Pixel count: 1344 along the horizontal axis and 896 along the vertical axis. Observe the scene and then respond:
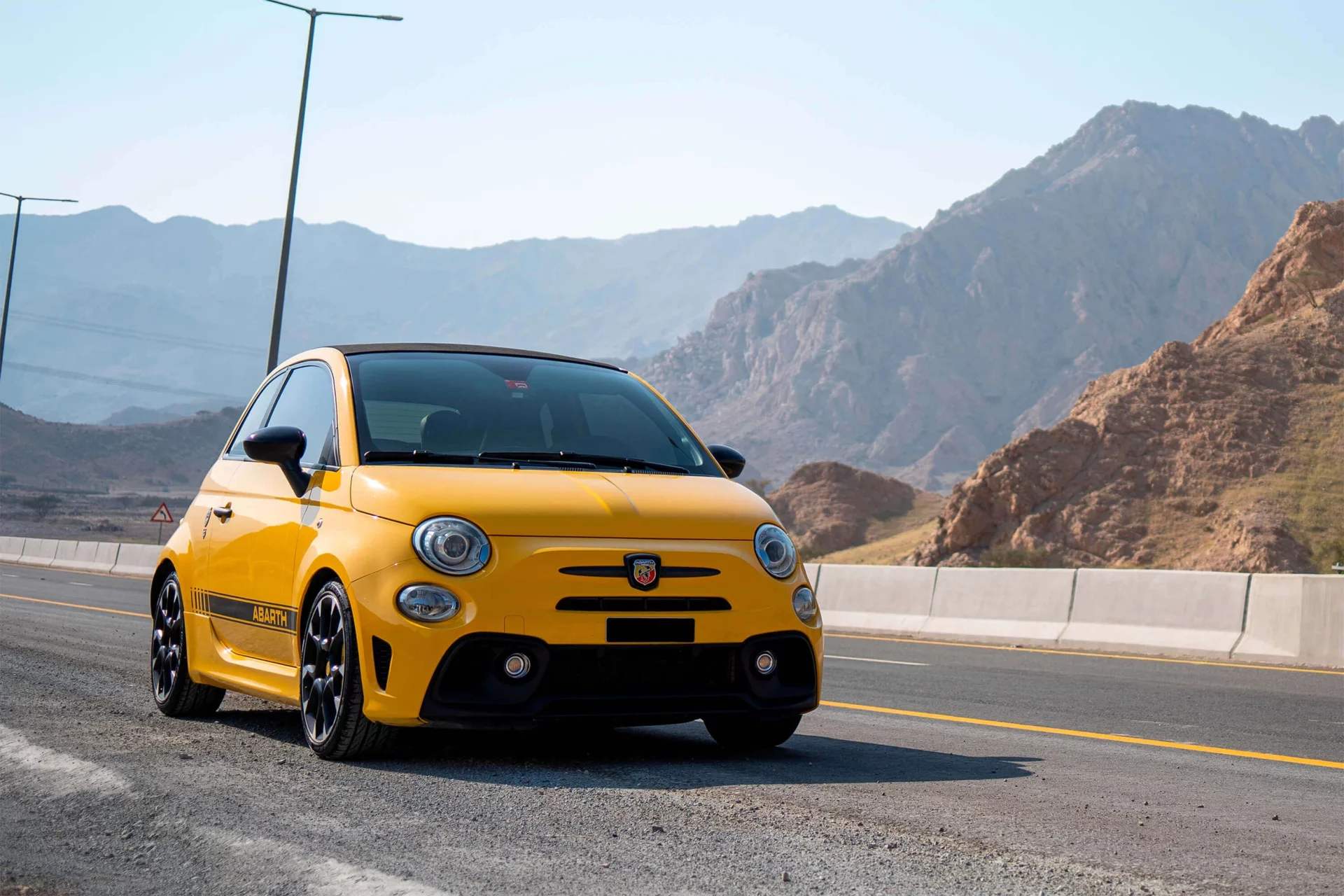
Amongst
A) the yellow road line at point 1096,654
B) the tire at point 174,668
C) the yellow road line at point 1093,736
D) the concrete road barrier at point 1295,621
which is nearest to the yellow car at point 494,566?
the tire at point 174,668

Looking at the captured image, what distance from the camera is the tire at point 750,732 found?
6570mm

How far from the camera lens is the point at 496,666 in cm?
568

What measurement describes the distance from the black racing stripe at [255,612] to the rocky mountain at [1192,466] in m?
37.0

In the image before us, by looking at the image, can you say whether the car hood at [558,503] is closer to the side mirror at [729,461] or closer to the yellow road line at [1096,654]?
the side mirror at [729,461]

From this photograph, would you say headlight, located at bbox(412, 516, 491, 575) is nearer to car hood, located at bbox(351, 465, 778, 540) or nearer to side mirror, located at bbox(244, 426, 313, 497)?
car hood, located at bbox(351, 465, 778, 540)

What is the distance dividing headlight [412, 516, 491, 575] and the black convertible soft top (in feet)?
5.00

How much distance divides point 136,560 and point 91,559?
3.18m

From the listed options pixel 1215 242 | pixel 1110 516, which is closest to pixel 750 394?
pixel 1215 242

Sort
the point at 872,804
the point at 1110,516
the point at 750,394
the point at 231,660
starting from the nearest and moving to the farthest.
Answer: the point at 872,804, the point at 231,660, the point at 1110,516, the point at 750,394

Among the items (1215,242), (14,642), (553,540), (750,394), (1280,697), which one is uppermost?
(1215,242)

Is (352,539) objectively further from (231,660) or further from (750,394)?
(750,394)

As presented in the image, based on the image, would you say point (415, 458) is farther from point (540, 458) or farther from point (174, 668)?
point (174, 668)

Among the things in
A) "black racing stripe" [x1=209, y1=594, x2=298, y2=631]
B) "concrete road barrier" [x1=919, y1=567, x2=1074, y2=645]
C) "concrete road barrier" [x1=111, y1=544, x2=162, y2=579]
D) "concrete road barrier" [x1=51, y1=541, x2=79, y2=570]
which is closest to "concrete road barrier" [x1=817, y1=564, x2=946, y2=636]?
"concrete road barrier" [x1=919, y1=567, x2=1074, y2=645]

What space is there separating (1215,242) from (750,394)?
60059 mm
